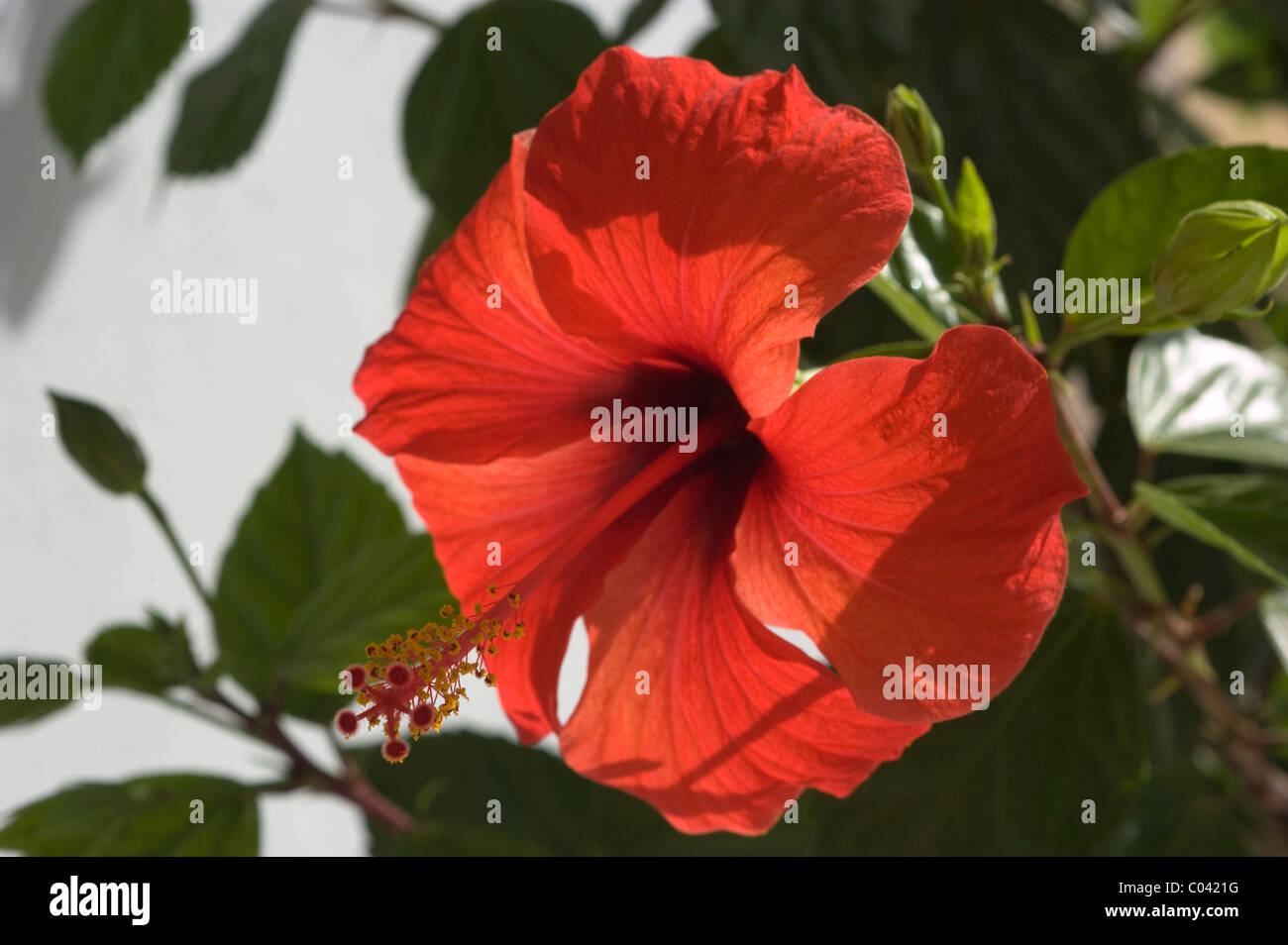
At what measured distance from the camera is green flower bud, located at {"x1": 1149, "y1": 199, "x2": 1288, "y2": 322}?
1.69 ft

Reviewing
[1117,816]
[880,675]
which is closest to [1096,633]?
[1117,816]

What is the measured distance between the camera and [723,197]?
484 mm

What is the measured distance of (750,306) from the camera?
0.52 meters

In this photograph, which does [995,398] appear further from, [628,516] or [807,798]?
[807,798]

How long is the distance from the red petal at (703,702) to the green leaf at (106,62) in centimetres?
65

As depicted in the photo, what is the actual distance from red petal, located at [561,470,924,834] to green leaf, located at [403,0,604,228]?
1.20 ft

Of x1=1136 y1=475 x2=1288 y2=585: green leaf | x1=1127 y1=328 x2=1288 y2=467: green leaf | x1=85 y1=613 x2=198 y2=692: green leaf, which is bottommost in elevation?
x1=85 y1=613 x2=198 y2=692: green leaf

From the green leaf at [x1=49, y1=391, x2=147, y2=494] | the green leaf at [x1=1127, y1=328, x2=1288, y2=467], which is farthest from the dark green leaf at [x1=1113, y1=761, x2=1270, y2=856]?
the green leaf at [x1=49, y1=391, x2=147, y2=494]

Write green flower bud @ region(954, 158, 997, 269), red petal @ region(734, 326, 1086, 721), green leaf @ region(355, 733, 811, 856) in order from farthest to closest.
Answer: green leaf @ region(355, 733, 811, 856) < green flower bud @ region(954, 158, 997, 269) < red petal @ region(734, 326, 1086, 721)

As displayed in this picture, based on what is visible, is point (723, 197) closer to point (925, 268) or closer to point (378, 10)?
point (925, 268)

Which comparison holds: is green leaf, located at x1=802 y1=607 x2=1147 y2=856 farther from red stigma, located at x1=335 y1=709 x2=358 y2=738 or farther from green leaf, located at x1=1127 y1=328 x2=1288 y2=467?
red stigma, located at x1=335 y1=709 x2=358 y2=738

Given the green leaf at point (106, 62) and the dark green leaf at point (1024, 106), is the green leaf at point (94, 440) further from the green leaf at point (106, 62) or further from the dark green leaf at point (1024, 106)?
the dark green leaf at point (1024, 106)

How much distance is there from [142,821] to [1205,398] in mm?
831

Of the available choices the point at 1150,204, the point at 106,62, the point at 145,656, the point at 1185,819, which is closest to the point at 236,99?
the point at 106,62
